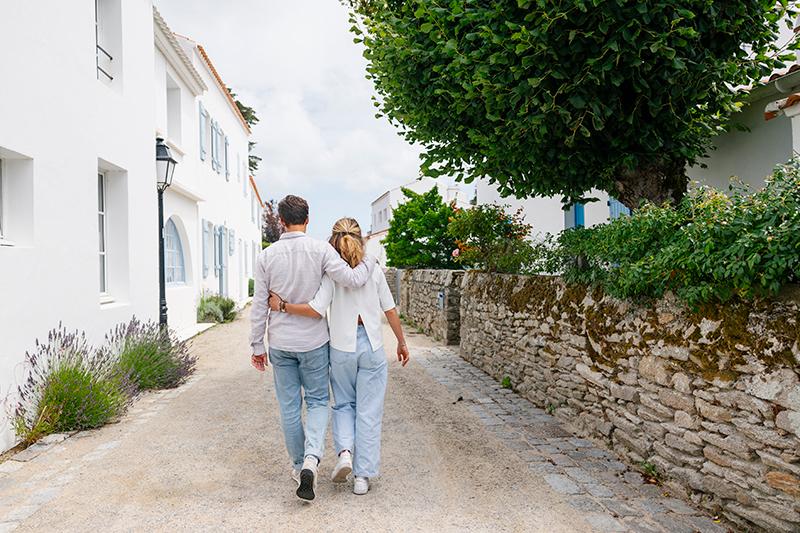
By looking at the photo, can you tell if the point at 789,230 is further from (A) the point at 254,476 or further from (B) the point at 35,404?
(B) the point at 35,404

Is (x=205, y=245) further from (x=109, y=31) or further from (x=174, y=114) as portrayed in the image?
(x=109, y=31)

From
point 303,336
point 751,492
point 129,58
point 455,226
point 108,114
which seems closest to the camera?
point 751,492

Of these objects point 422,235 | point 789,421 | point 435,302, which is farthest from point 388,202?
point 789,421

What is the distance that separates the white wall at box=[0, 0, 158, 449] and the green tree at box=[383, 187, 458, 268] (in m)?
10.9

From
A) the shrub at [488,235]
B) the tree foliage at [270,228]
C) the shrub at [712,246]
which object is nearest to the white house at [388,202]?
the tree foliage at [270,228]

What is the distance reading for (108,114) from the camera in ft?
22.8

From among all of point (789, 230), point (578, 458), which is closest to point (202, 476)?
point (578, 458)

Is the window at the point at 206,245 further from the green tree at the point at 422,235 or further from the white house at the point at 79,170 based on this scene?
the green tree at the point at 422,235

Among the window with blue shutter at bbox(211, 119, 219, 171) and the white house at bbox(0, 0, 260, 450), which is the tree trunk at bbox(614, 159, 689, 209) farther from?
the window with blue shutter at bbox(211, 119, 219, 171)

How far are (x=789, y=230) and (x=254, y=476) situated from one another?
3697 millimetres

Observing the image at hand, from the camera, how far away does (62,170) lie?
18.5 feet

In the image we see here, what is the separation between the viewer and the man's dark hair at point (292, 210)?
4.04 meters

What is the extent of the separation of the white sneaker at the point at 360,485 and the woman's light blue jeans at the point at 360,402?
29mm

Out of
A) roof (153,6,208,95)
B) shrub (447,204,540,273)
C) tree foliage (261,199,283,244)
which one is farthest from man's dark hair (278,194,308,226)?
tree foliage (261,199,283,244)
